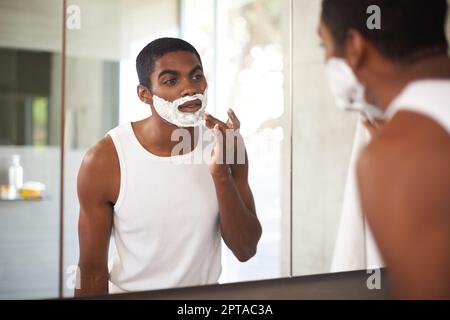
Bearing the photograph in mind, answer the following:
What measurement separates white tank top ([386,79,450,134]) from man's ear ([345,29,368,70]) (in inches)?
4.0

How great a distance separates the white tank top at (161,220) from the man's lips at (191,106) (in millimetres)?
55

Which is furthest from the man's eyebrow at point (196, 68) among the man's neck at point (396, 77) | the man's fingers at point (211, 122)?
the man's neck at point (396, 77)

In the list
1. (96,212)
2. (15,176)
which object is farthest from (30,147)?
(96,212)

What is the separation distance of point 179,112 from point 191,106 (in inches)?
1.2

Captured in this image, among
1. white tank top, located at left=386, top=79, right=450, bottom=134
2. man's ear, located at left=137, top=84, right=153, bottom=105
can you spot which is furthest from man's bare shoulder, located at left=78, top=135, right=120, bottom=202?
white tank top, located at left=386, top=79, right=450, bottom=134

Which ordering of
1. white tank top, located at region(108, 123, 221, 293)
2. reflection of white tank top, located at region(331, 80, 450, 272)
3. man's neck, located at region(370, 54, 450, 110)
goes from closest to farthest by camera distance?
man's neck, located at region(370, 54, 450, 110), white tank top, located at region(108, 123, 221, 293), reflection of white tank top, located at region(331, 80, 450, 272)

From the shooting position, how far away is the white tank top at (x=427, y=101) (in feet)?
2.77

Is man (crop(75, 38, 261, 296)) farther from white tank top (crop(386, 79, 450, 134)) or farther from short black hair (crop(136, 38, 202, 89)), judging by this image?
white tank top (crop(386, 79, 450, 134))

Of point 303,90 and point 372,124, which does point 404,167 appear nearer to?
point 372,124

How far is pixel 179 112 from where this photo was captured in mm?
1085

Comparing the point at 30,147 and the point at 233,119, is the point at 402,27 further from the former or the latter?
the point at 30,147

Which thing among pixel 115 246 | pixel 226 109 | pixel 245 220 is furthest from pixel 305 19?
pixel 115 246

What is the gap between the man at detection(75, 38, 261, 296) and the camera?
1040 millimetres

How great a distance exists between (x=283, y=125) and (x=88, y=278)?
0.60 m
